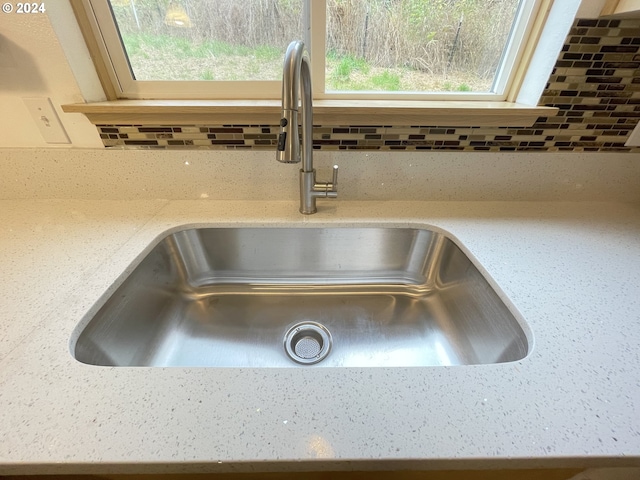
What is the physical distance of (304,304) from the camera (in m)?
0.80

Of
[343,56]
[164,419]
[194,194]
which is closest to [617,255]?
[343,56]

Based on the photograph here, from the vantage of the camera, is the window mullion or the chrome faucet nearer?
the chrome faucet

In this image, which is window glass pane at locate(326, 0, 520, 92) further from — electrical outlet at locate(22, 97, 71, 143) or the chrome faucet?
electrical outlet at locate(22, 97, 71, 143)

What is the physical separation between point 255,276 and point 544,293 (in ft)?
2.18

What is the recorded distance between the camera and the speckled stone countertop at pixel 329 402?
1.08 ft

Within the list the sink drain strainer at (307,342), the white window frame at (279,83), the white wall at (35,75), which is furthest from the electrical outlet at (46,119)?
the sink drain strainer at (307,342)

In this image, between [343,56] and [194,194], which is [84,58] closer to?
[194,194]

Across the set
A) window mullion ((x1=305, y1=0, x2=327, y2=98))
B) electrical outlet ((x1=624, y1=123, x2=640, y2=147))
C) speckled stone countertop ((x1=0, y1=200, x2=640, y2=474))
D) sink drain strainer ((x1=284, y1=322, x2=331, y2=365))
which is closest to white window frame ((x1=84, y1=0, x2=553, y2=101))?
window mullion ((x1=305, y1=0, x2=327, y2=98))

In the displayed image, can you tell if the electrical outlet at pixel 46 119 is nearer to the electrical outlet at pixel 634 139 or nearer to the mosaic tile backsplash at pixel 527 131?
the mosaic tile backsplash at pixel 527 131

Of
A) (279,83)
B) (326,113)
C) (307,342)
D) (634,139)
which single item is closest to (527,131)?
(634,139)

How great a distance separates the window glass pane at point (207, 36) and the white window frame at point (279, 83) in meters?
0.02

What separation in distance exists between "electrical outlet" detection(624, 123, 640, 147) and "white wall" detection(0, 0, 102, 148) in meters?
1.40

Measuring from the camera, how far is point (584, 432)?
1.15 ft

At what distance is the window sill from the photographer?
721 millimetres
